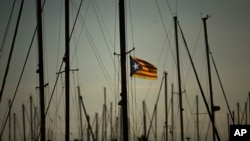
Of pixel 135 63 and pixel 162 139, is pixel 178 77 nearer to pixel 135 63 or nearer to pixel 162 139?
pixel 135 63

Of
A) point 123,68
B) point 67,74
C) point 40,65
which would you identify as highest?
point 40,65

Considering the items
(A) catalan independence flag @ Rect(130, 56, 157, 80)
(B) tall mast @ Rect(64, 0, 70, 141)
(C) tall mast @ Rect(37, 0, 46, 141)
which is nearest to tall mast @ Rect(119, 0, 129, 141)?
(A) catalan independence flag @ Rect(130, 56, 157, 80)

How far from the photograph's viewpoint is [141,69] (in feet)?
113

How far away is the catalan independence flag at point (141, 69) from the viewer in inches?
1329

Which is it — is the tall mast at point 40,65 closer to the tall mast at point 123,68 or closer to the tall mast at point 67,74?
the tall mast at point 67,74

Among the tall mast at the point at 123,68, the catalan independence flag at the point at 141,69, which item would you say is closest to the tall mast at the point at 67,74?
the catalan independence flag at the point at 141,69

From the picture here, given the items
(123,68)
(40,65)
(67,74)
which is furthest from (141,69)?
(123,68)

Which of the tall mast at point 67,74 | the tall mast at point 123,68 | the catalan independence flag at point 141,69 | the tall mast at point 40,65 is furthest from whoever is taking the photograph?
the tall mast at point 67,74

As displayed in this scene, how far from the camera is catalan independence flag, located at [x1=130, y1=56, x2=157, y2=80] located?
33750mm

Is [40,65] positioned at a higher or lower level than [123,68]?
higher

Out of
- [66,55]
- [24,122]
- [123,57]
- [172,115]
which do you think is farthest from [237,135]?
[24,122]

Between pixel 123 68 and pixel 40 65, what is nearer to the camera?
pixel 123 68

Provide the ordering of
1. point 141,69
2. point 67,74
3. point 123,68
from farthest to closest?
point 67,74
point 141,69
point 123,68

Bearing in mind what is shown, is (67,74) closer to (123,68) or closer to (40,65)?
(40,65)
